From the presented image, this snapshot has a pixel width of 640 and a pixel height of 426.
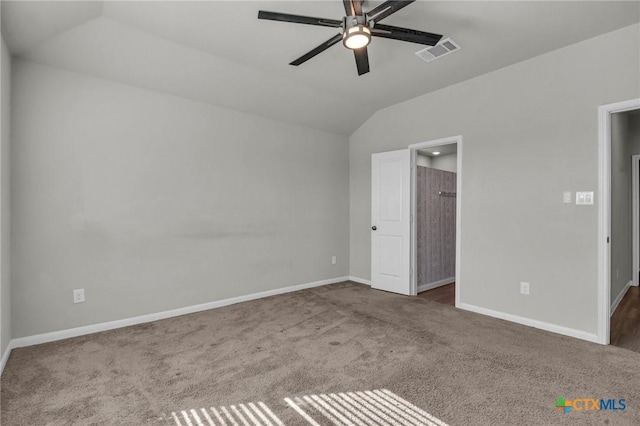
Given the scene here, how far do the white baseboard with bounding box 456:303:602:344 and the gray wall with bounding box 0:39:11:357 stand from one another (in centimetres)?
439

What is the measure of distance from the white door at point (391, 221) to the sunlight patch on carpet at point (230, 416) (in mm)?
3044

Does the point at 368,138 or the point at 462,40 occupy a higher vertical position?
the point at 462,40

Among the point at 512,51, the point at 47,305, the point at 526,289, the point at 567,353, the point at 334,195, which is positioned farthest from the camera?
the point at 334,195

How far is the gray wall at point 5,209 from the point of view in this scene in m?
2.50

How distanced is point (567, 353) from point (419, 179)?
2.79 metres

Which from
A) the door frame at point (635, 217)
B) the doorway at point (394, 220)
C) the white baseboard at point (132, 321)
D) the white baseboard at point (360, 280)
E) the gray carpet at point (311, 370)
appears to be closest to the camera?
the gray carpet at point (311, 370)

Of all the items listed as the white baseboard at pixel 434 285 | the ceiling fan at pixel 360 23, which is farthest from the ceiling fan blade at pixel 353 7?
the white baseboard at pixel 434 285

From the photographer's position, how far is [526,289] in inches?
133

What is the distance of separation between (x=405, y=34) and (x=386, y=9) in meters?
0.29

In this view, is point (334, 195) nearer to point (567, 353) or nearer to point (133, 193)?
point (133, 193)

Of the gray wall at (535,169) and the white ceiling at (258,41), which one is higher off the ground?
the white ceiling at (258,41)

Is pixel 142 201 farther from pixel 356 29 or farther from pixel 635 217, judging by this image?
pixel 635 217

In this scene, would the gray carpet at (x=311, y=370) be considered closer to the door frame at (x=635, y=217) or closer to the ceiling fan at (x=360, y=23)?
the ceiling fan at (x=360, y=23)

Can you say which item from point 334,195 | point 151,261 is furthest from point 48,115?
point 334,195
